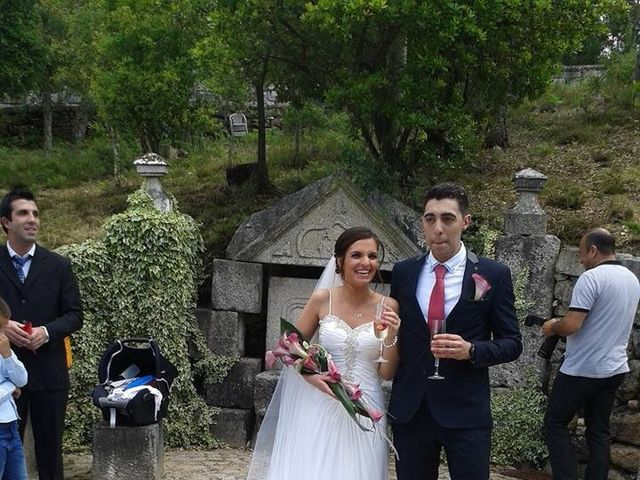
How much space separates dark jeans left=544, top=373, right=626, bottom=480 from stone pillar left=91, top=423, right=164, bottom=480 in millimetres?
2855

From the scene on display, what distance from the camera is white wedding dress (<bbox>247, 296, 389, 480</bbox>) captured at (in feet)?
12.7

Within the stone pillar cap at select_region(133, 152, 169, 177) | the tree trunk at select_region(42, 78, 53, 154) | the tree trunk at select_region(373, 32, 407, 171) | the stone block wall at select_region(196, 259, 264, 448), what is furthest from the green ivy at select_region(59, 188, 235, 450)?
the tree trunk at select_region(42, 78, 53, 154)

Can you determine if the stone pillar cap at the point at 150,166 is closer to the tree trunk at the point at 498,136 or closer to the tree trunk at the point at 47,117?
the tree trunk at the point at 498,136

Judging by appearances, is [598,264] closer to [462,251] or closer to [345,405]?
[462,251]

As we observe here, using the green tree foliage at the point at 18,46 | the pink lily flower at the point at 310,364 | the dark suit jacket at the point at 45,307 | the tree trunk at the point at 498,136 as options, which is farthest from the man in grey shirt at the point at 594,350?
the green tree foliage at the point at 18,46

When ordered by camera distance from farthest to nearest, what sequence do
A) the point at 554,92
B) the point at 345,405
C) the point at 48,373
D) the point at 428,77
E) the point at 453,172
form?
the point at 554,92 → the point at 453,172 → the point at 428,77 → the point at 48,373 → the point at 345,405

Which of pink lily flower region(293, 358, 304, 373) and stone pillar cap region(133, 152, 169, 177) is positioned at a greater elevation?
stone pillar cap region(133, 152, 169, 177)

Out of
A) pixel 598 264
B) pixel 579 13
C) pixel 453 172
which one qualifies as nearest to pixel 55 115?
pixel 453 172

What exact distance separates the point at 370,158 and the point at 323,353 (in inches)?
140

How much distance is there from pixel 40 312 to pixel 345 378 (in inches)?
83.4

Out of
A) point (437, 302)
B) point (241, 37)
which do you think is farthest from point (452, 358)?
point (241, 37)

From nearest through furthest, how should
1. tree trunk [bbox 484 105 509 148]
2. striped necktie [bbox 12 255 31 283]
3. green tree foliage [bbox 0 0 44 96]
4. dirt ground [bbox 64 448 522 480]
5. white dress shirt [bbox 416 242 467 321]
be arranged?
white dress shirt [bbox 416 242 467 321] → striped necktie [bbox 12 255 31 283] → dirt ground [bbox 64 448 522 480] → tree trunk [bbox 484 105 509 148] → green tree foliage [bbox 0 0 44 96]

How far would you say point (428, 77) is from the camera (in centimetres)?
680

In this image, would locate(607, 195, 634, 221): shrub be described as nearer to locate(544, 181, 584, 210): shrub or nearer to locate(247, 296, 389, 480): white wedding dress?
locate(544, 181, 584, 210): shrub
